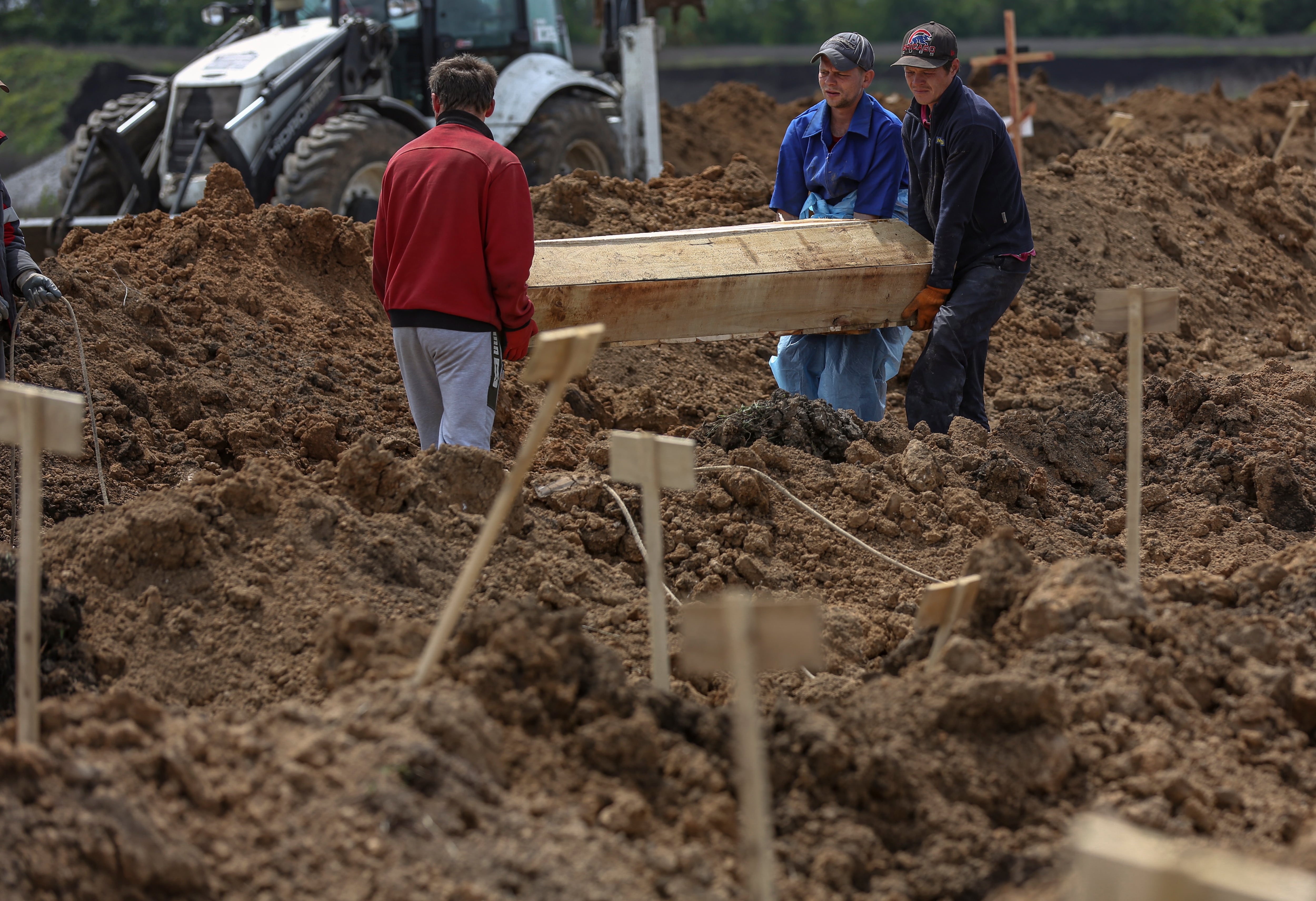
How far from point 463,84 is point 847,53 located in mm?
1801

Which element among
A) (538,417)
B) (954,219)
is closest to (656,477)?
(538,417)

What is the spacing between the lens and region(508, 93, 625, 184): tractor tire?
9.72 metres

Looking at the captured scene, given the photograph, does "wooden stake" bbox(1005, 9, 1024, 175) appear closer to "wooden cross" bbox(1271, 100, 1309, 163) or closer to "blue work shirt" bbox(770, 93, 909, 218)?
"wooden cross" bbox(1271, 100, 1309, 163)

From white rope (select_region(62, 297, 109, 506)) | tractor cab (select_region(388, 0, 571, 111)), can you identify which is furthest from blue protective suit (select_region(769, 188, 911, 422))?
tractor cab (select_region(388, 0, 571, 111))

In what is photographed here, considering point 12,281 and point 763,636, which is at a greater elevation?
point 12,281

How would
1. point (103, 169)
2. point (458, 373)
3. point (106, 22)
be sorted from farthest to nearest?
point (106, 22) < point (103, 169) < point (458, 373)

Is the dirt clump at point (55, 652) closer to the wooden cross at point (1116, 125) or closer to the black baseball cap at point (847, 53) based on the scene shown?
the black baseball cap at point (847, 53)

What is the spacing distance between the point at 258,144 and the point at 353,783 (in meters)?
6.82

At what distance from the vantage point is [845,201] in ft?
18.6

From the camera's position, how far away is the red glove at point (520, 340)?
4.55 m

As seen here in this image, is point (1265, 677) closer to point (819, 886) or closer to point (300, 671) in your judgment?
point (819, 886)

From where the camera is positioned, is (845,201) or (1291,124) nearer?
(845,201)

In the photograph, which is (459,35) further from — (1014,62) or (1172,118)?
(1172,118)

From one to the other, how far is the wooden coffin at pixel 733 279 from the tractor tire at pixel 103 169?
206 inches
